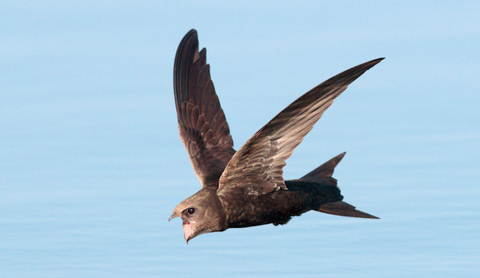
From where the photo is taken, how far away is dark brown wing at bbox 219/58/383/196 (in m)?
8.56

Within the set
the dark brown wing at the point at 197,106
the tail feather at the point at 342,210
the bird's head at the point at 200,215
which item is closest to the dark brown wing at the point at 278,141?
the bird's head at the point at 200,215

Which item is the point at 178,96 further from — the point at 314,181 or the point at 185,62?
the point at 314,181

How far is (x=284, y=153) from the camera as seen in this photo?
30.8 feet

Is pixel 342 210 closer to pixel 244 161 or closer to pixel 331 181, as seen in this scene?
pixel 331 181

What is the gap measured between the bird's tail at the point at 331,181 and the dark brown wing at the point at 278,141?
2.93 feet

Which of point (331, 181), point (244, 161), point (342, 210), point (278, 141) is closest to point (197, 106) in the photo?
point (331, 181)

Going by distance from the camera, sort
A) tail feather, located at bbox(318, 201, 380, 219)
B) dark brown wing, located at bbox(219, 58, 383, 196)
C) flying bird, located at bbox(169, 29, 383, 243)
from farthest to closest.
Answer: tail feather, located at bbox(318, 201, 380, 219)
flying bird, located at bbox(169, 29, 383, 243)
dark brown wing, located at bbox(219, 58, 383, 196)

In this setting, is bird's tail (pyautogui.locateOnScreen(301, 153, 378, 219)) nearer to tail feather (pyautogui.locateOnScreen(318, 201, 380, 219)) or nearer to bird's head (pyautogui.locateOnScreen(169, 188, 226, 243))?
tail feather (pyautogui.locateOnScreen(318, 201, 380, 219))

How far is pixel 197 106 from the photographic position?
39.6 ft

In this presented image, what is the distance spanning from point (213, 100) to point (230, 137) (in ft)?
1.82

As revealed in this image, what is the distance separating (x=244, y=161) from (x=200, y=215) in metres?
0.77

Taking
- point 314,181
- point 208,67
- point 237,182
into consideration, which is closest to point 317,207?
point 314,181

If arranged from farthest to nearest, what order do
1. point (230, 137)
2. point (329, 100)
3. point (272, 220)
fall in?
point (230, 137) < point (272, 220) < point (329, 100)

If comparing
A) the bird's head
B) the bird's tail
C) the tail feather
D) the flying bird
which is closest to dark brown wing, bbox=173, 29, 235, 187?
the flying bird
